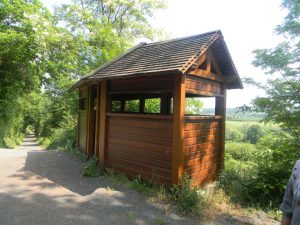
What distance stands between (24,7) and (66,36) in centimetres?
250

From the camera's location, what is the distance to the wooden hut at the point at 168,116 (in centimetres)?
586

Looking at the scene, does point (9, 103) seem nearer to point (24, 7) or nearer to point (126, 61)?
point (24, 7)

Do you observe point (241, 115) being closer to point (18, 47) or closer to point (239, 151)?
point (18, 47)

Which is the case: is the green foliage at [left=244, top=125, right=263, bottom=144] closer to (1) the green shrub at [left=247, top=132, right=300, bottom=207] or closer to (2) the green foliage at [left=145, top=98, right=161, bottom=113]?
(2) the green foliage at [left=145, top=98, right=161, bottom=113]

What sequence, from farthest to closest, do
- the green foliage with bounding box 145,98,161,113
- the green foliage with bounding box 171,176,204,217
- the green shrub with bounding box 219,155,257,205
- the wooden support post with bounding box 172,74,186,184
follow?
the green foliage with bounding box 145,98,161,113 < the green shrub with bounding box 219,155,257,205 < the wooden support post with bounding box 172,74,186,184 < the green foliage with bounding box 171,176,204,217

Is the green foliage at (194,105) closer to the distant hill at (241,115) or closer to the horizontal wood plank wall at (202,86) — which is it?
the distant hill at (241,115)

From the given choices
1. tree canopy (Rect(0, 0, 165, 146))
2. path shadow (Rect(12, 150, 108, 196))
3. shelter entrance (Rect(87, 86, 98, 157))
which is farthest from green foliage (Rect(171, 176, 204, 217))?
tree canopy (Rect(0, 0, 165, 146))

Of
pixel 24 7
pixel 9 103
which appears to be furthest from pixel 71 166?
pixel 9 103

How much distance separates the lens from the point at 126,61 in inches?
306

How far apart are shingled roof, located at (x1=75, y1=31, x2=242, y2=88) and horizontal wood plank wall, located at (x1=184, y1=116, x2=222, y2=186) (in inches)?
54.5

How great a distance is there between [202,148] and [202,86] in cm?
170

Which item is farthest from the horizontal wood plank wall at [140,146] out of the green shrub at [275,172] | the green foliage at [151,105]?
the green foliage at [151,105]

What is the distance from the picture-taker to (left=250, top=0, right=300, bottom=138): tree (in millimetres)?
6877

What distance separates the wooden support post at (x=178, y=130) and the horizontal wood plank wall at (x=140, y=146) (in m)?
0.19
